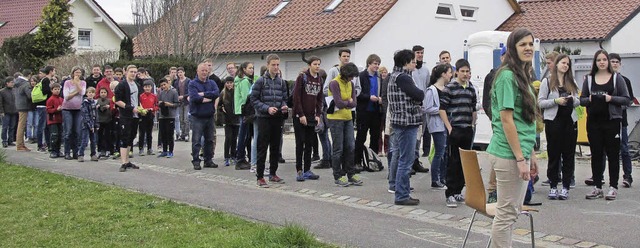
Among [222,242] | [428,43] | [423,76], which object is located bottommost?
[222,242]

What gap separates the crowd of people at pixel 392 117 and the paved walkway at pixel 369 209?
0.33m

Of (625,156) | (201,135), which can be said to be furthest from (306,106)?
(625,156)

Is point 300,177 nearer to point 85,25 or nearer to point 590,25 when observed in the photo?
point 590,25

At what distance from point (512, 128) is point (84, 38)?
133 ft

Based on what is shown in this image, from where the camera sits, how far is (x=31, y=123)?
19516 mm

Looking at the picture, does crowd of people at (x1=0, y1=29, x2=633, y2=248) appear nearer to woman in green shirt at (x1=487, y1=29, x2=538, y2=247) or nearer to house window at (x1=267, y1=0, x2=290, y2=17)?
woman in green shirt at (x1=487, y1=29, x2=538, y2=247)

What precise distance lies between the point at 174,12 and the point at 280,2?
7283 millimetres

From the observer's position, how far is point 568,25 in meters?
29.2

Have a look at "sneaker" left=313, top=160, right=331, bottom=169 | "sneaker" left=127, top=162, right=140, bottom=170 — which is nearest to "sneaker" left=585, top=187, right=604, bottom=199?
"sneaker" left=313, top=160, right=331, bottom=169

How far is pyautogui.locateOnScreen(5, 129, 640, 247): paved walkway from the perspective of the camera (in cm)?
804

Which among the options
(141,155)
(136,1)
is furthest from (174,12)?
(141,155)

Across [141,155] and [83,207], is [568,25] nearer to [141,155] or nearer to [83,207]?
[141,155]

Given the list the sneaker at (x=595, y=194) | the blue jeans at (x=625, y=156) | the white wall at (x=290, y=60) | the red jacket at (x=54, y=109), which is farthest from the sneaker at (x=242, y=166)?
the white wall at (x=290, y=60)

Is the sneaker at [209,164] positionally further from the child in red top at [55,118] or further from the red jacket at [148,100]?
the child in red top at [55,118]
